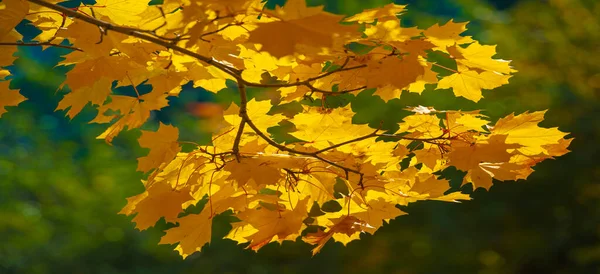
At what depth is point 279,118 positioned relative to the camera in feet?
4.77

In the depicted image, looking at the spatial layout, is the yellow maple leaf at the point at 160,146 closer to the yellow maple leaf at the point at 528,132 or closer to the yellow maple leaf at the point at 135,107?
the yellow maple leaf at the point at 135,107

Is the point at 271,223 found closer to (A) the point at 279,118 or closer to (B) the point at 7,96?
(A) the point at 279,118

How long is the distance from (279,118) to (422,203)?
173 inches

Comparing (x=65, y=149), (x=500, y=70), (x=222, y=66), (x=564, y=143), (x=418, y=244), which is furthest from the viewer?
(x=65, y=149)

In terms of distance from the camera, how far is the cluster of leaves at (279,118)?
1.20 m

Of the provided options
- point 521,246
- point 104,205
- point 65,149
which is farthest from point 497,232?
point 65,149

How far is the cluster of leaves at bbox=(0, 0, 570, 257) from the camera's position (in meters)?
1.20

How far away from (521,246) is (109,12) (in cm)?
516

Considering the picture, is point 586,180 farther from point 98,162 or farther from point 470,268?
point 98,162

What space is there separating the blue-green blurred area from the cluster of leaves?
13.1 feet

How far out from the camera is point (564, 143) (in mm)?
1453

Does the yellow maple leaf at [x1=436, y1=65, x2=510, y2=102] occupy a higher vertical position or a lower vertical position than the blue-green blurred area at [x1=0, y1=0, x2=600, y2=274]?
higher

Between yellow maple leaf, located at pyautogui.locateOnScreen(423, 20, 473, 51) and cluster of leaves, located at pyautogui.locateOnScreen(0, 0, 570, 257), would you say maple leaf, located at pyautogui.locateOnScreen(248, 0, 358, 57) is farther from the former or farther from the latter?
yellow maple leaf, located at pyautogui.locateOnScreen(423, 20, 473, 51)

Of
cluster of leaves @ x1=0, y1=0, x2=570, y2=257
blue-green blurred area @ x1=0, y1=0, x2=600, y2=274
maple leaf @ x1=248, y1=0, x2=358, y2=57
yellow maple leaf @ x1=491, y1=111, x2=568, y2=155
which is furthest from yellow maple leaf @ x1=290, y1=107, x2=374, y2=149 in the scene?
blue-green blurred area @ x1=0, y1=0, x2=600, y2=274
